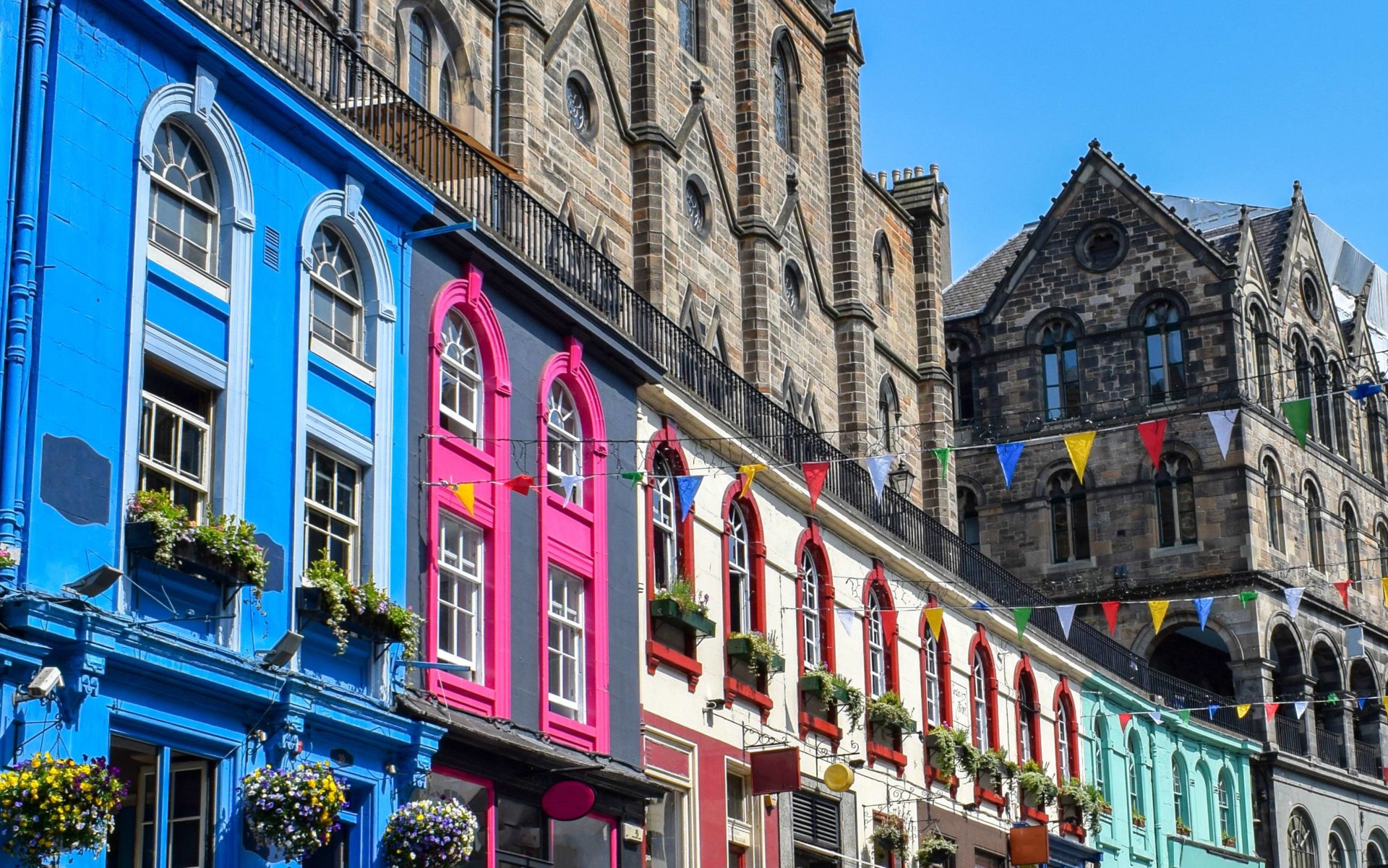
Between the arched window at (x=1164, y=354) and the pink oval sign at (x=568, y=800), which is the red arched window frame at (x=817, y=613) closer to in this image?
the pink oval sign at (x=568, y=800)

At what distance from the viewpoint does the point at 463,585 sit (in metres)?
24.3

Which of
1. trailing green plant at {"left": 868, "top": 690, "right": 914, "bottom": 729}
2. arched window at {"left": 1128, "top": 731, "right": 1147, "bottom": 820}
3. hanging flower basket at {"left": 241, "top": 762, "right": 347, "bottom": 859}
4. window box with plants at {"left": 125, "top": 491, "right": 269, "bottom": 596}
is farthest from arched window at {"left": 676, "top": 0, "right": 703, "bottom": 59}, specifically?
hanging flower basket at {"left": 241, "top": 762, "right": 347, "bottom": 859}

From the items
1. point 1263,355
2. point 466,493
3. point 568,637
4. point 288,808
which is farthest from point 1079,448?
point 1263,355

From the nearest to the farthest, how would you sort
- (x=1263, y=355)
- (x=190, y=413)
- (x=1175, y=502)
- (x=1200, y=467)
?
(x=190, y=413)
(x=1200, y=467)
(x=1175, y=502)
(x=1263, y=355)

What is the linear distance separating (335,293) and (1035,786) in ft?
71.8

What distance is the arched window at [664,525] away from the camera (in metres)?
29.3

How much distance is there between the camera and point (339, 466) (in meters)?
22.2

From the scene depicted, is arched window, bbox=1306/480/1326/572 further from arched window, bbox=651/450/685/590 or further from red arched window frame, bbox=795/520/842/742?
arched window, bbox=651/450/685/590

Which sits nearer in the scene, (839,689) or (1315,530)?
(839,689)

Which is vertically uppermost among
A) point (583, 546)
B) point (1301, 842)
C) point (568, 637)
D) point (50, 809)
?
point (1301, 842)

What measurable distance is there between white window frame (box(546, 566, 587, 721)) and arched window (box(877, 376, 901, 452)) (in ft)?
63.3

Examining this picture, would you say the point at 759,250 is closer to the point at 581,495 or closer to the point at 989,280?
the point at 581,495

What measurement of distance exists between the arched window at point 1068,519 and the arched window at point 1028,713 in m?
16.3

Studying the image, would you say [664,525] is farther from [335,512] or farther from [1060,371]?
[1060,371]
